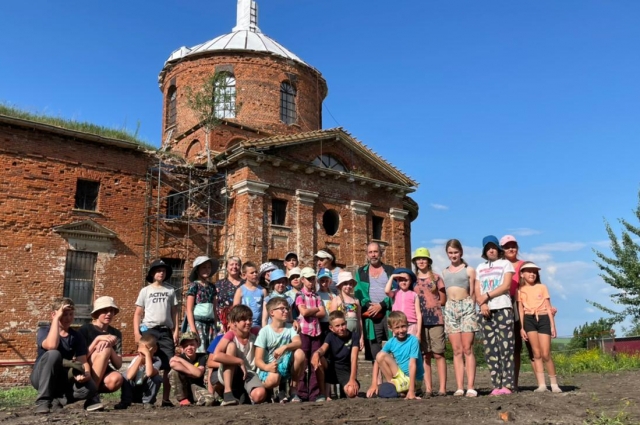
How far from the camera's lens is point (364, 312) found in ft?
25.0

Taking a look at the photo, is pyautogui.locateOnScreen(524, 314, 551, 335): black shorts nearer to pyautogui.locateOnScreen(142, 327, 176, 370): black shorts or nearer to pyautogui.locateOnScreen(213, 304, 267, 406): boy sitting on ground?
pyautogui.locateOnScreen(213, 304, 267, 406): boy sitting on ground

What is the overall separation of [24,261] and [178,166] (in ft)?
18.7

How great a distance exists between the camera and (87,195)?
16.5 meters

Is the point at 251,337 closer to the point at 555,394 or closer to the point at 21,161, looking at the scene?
the point at 555,394

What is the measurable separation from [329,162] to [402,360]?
15.5 metres

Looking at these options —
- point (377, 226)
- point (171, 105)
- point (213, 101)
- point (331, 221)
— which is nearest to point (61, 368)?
point (331, 221)

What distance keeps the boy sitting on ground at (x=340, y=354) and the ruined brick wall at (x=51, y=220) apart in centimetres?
1115

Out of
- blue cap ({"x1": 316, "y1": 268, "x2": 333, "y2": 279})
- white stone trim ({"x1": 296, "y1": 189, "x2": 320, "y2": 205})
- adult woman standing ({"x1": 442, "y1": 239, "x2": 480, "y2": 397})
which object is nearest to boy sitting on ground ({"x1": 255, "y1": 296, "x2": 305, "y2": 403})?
blue cap ({"x1": 316, "y1": 268, "x2": 333, "y2": 279})

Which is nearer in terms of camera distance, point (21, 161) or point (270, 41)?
point (21, 161)

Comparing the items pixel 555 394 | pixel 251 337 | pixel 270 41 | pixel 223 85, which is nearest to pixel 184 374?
pixel 251 337

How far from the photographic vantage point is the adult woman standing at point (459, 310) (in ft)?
22.1

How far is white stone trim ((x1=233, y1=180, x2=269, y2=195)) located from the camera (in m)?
18.4

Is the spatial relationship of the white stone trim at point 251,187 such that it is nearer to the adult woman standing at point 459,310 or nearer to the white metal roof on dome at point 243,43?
the white metal roof on dome at point 243,43

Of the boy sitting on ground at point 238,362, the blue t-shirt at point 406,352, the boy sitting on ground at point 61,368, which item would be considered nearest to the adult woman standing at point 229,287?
the boy sitting on ground at point 238,362
